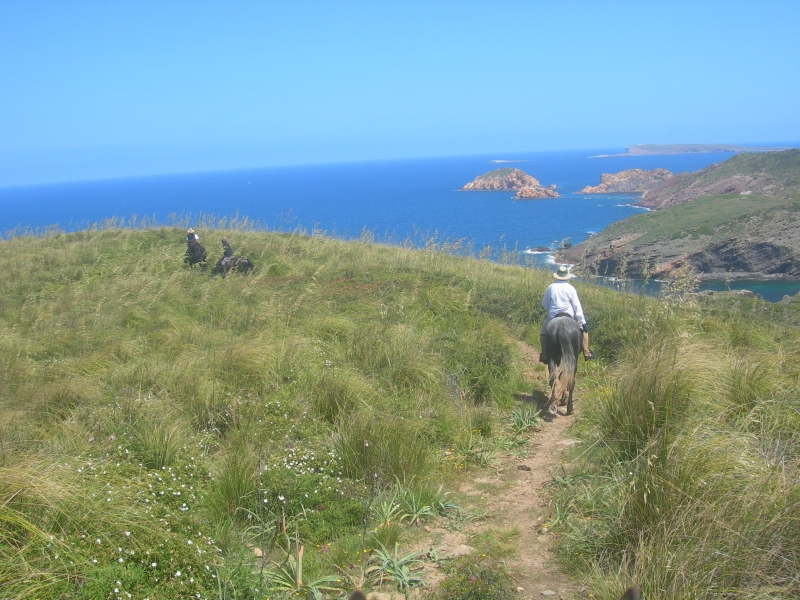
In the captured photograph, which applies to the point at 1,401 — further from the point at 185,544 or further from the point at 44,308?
the point at 44,308

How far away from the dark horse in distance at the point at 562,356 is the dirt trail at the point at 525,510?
284mm

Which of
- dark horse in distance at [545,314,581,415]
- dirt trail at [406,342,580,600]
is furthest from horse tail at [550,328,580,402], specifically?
dirt trail at [406,342,580,600]

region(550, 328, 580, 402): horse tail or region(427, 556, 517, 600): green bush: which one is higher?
region(550, 328, 580, 402): horse tail

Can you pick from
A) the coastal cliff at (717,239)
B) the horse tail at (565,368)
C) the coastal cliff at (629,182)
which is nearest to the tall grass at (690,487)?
the horse tail at (565,368)

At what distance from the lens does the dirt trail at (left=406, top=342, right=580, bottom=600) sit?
4.34 meters

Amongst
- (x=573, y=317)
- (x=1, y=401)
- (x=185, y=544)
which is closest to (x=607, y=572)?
(x=185, y=544)

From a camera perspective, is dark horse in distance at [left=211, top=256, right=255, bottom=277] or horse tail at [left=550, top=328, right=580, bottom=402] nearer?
horse tail at [left=550, top=328, right=580, bottom=402]

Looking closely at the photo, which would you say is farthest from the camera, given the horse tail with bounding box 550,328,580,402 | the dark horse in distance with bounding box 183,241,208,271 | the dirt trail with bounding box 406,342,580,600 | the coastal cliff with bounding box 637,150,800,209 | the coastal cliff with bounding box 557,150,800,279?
the coastal cliff with bounding box 637,150,800,209

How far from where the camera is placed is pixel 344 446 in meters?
5.79

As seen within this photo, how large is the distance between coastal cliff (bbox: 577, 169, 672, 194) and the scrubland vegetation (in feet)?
526

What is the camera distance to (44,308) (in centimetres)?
1130

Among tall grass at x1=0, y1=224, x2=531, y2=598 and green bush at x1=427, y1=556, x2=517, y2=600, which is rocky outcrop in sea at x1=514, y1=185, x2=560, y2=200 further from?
green bush at x1=427, y1=556, x2=517, y2=600

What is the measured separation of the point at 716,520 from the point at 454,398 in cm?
417

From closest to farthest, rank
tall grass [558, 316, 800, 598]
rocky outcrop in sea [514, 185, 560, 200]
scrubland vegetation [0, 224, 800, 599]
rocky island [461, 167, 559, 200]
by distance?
tall grass [558, 316, 800, 598] → scrubland vegetation [0, 224, 800, 599] → rocky outcrop in sea [514, 185, 560, 200] → rocky island [461, 167, 559, 200]
